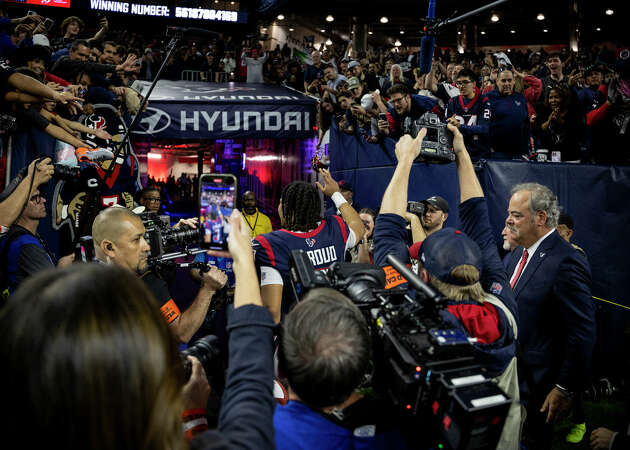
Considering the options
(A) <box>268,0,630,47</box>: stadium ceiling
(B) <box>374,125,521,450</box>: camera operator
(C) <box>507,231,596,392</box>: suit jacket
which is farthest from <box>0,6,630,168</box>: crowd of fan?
(A) <box>268,0,630,47</box>: stadium ceiling

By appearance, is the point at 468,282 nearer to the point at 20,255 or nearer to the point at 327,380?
the point at 327,380

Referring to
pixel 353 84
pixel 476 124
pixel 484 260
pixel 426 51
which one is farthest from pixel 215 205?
pixel 353 84

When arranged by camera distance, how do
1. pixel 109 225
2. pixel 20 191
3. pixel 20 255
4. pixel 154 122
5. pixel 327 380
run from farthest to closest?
pixel 154 122 → pixel 20 191 → pixel 20 255 → pixel 109 225 → pixel 327 380

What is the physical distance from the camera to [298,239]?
112 inches

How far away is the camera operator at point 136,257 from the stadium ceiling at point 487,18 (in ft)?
52.9

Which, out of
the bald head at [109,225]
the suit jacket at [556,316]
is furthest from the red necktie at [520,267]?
the bald head at [109,225]

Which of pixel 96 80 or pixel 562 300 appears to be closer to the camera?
pixel 562 300

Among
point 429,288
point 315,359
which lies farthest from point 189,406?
point 429,288

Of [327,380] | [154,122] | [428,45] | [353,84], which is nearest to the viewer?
[327,380]

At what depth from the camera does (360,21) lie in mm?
20938

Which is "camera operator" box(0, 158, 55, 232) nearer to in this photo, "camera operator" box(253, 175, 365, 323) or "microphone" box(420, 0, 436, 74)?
"camera operator" box(253, 175, 365, 323)

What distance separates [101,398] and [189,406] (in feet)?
2.09

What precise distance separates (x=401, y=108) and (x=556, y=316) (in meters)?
3.67

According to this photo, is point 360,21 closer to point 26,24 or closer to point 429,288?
Result: point 26,24
